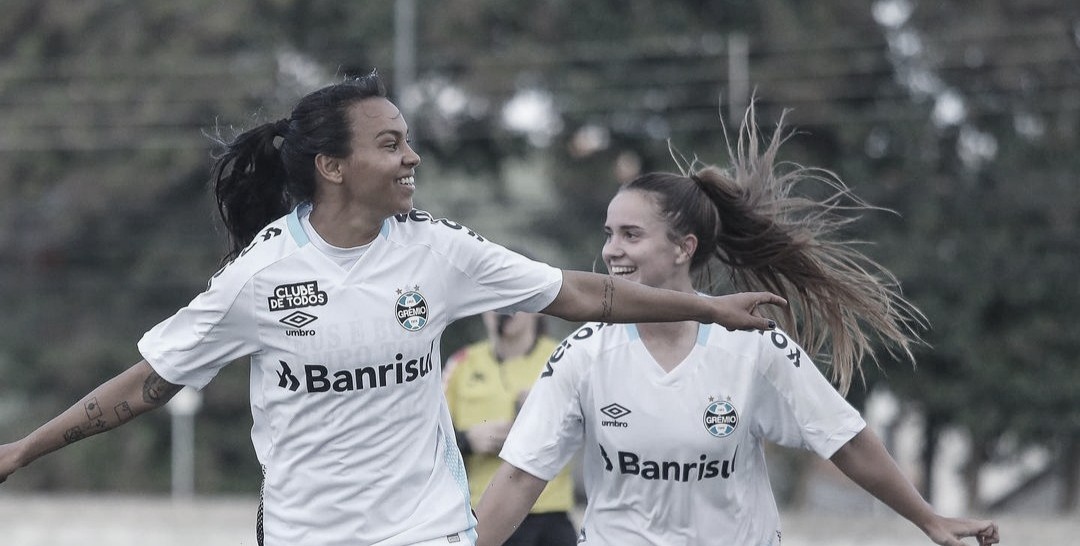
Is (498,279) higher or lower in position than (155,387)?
higher

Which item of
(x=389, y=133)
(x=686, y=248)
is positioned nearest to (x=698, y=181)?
(x=686, y=248)

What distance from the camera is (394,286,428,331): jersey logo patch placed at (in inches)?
168

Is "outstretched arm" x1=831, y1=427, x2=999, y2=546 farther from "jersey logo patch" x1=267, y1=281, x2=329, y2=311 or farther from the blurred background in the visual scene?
the blurred background

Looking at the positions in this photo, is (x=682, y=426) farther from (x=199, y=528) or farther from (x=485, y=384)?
(x=199, y=528)

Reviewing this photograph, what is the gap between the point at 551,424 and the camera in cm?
509

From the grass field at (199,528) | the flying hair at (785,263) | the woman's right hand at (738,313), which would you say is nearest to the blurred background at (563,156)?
the grass field at (199,528)

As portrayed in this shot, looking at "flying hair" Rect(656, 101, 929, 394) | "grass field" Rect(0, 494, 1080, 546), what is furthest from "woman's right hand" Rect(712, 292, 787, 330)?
"grass field" Rect(0, 494, 1080, 546)

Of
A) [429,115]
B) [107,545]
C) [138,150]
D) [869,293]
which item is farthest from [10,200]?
[869,293]

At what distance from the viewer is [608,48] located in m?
27.9

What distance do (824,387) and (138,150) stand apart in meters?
26.9

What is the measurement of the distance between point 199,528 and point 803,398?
12489 mm

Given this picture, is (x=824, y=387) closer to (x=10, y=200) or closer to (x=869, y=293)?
(x=869, y=293)

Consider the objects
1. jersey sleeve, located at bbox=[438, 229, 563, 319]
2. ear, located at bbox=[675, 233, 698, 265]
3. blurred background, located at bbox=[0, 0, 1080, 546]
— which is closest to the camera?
jersey sleeve, located at bbox=[438, 229, 563, 319]

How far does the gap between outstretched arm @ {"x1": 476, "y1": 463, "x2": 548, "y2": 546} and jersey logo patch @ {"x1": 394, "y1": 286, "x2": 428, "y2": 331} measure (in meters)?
0.95
